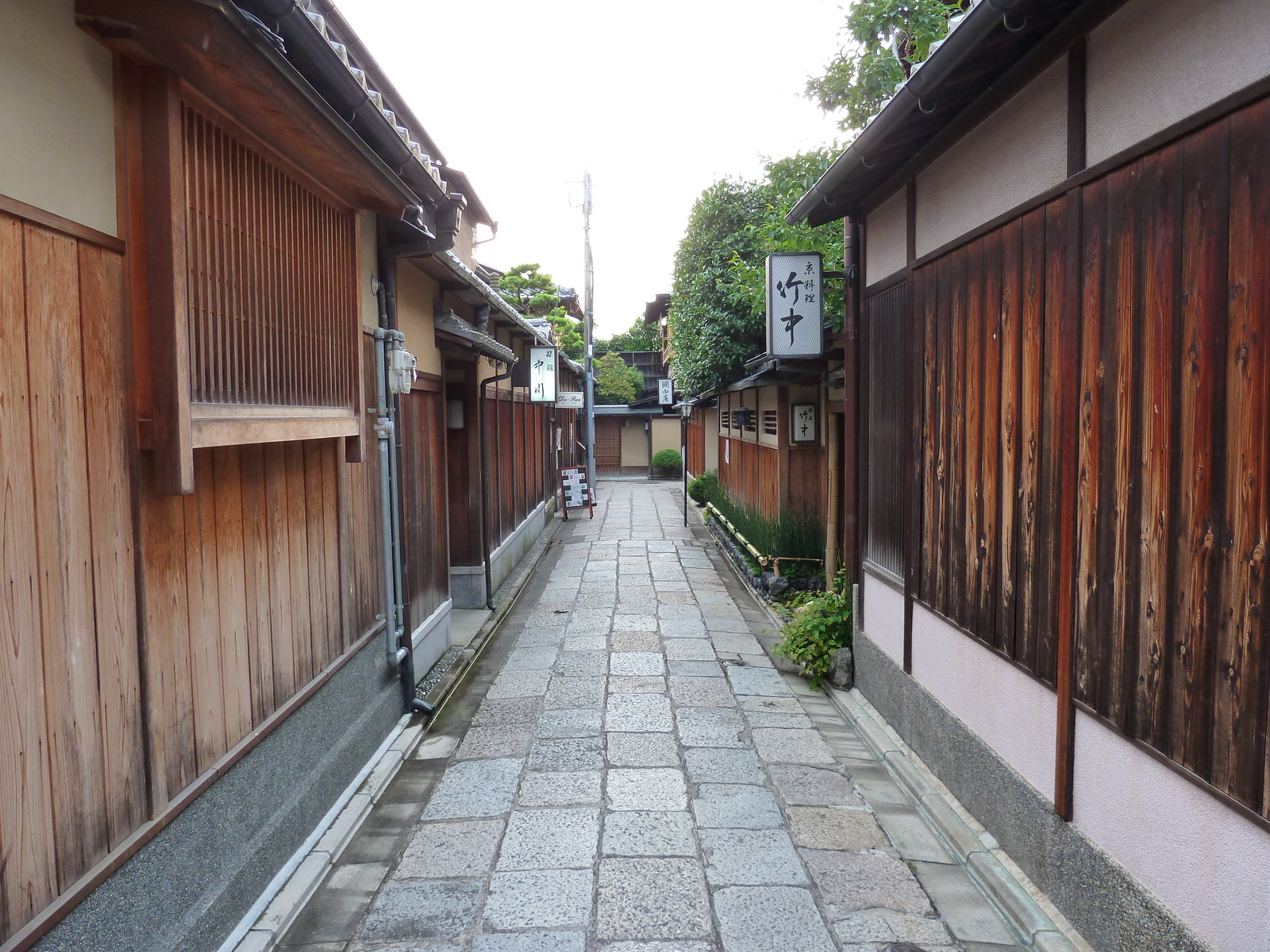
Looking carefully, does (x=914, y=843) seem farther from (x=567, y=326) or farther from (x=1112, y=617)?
(x=567, y=326)

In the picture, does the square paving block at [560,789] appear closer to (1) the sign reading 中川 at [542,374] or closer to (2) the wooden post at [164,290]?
(2) the wooden post at [164,290]

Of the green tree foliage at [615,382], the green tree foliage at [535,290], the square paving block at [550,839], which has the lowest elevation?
the square paving block at [550,839]

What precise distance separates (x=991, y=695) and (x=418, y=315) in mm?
6384

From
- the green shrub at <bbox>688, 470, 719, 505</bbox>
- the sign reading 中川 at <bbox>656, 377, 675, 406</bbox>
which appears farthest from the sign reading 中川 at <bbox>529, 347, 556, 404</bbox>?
the sign reading 中川 at <bbox>656, 377, 675, 406</bbox>

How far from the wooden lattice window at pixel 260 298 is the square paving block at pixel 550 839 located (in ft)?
8.96

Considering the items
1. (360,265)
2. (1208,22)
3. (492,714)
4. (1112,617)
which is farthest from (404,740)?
(1208,22)

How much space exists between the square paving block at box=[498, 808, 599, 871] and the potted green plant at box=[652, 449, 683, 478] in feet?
99.2

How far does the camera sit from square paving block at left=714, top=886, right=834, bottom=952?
4.04 m

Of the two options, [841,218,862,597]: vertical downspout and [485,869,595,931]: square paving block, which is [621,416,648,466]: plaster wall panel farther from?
[485,869,595,931]: square paving block

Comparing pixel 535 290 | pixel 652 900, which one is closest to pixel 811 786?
pixel 652 900

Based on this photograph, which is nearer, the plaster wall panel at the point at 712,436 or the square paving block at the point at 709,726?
the square paving block at the point at 709,726

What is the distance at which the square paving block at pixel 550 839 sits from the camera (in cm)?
482

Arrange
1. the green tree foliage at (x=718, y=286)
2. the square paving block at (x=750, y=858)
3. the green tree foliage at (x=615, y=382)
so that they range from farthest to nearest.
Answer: the green tree foliage at (x=615, y=382) → the green tree foliage at (x=718, y=286) → the square paving block at (x=750, y=858)

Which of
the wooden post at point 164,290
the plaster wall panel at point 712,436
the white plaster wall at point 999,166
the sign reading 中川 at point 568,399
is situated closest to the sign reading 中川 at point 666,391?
the plaster wall panel at point 712,436
